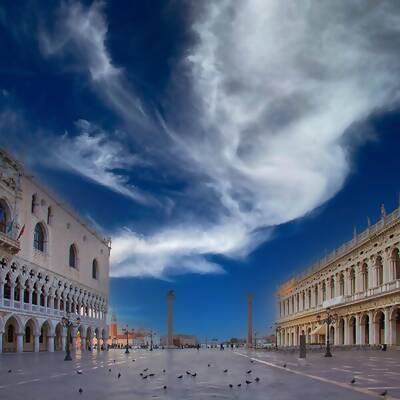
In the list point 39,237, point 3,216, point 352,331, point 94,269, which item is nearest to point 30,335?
point 39,237

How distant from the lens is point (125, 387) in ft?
54.4

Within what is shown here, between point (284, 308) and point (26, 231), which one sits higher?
point (26, 231)

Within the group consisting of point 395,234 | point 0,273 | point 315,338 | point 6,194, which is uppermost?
point 6,194

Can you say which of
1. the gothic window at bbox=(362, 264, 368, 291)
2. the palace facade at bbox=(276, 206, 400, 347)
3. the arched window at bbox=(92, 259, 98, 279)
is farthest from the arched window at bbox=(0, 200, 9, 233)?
the gothic window at bbox=(362, 264, 368, 291)

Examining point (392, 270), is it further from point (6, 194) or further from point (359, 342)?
point (6, 194)

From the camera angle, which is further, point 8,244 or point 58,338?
point 58,338

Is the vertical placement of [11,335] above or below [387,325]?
below

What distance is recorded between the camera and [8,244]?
49.8 meters

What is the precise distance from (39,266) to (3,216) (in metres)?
9.30

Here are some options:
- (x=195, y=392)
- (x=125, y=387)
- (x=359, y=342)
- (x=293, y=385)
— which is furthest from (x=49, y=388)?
(x=359, y=342)

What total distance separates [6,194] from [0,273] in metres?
7.69

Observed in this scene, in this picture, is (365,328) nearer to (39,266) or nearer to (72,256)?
(39,266)

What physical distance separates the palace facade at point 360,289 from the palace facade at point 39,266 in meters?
29.4

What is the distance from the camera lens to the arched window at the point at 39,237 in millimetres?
61375
